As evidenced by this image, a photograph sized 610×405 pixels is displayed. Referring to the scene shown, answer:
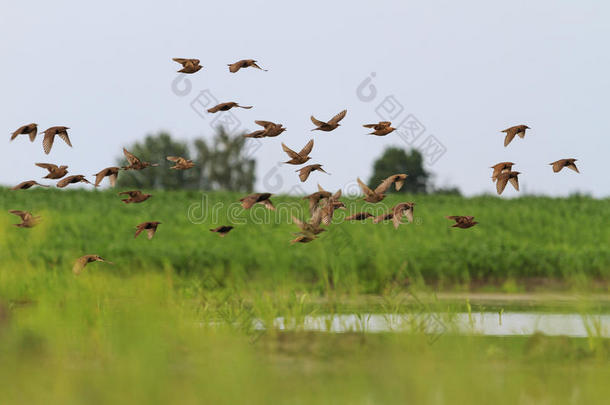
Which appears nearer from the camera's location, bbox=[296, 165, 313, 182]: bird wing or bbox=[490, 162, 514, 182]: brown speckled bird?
bbox=[296, 165, 313, 182]: bird wing

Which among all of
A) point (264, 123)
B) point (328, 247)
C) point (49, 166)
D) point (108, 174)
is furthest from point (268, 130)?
point (328, 247)

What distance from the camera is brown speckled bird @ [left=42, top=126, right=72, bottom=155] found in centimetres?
778

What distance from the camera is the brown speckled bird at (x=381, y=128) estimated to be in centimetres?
798

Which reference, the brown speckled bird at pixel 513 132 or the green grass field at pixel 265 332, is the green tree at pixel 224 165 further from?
the brown speckled bird at pixel 513 132

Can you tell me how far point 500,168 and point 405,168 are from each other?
118ft

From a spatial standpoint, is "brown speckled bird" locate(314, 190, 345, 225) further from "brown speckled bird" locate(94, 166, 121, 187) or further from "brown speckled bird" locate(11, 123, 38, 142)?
"brown speckled bird" locate(11, 123, 38, 142)

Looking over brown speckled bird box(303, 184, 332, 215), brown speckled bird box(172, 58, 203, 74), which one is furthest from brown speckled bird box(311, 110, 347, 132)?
brown speckled bird box(172, 58, 203, 74)

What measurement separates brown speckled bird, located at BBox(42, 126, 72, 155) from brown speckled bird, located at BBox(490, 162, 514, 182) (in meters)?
4.78

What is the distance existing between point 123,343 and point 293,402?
8.39 feet

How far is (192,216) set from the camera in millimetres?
20859

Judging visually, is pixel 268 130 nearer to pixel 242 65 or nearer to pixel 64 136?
pixel 242 65

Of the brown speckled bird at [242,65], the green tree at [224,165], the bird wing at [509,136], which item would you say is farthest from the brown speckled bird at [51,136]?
the green tree at [224,165]

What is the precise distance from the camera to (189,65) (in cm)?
797

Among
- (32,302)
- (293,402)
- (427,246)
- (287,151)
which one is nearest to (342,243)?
(427,246)
